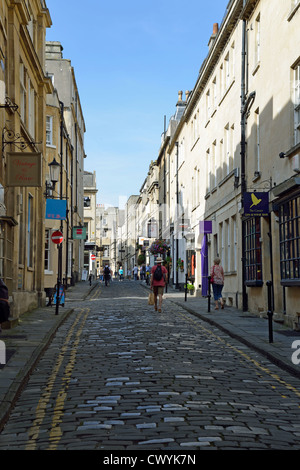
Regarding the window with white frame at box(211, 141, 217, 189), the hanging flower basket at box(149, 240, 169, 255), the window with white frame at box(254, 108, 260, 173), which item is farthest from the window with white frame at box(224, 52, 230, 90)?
the hanging flower basket at box(149, 240, 169, 255)

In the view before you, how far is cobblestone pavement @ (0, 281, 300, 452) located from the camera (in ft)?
19.5

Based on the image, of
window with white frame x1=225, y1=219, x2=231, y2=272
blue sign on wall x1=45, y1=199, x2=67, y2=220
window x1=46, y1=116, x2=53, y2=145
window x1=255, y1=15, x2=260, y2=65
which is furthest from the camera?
window x1=46, y1=116, x2=53, y2=145

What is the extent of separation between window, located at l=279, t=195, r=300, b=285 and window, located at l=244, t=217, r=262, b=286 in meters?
3.04

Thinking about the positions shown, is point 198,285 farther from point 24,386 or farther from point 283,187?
point 24,386

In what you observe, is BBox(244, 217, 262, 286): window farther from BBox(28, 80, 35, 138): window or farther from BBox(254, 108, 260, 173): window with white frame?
BBox(28, 80, 35, 138): window

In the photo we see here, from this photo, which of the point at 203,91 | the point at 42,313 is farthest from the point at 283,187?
the point at 203,91

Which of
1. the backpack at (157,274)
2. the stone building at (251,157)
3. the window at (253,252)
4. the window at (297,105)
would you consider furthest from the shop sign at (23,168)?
the window at (253,252)

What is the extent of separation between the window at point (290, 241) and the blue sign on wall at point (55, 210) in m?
9.86

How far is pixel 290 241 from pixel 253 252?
4.64 m

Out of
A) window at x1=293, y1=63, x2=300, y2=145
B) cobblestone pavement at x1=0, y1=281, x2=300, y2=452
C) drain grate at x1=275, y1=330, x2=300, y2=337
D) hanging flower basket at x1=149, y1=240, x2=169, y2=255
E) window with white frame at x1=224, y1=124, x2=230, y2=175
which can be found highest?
window with white frame at x1=224, y1=124, x2=230, y2=175

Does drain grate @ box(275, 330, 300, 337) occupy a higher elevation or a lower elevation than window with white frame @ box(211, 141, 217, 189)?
lower

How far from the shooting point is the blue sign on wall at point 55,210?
23734 millimetres

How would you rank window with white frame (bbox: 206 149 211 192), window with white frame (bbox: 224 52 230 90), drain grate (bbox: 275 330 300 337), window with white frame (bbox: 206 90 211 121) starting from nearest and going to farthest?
drain grate (bbox: 275 330 300 337)
window with white frame (bbox: 224 52 230 90)
window with white frame (bbox: 206 149 211 192)
window with white frame (bbox: 206 90 211 121)

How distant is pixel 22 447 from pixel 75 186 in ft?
148
